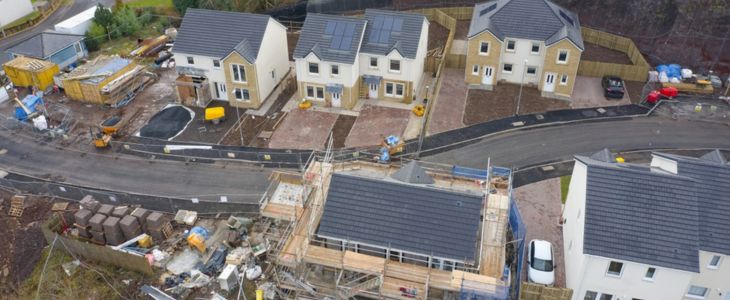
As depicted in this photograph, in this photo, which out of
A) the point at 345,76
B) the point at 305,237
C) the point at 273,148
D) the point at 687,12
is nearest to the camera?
the point at 305,237

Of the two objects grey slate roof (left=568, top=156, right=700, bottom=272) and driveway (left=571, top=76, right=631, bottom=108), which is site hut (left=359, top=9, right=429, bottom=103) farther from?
grey slate roof (left=568, top=156, right=700, bottom=272)

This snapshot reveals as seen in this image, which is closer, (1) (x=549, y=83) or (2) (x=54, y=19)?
(1) (x=549, y=83)

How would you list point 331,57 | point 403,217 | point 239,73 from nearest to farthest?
point 403,217
point 331,57
point 239,73

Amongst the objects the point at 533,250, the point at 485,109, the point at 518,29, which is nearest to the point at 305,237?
the point at 533,250

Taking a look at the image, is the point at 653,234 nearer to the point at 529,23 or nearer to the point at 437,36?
the point at 529,23

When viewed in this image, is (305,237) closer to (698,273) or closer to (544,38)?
(698,273)

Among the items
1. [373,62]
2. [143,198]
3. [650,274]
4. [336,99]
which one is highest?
[373,62]

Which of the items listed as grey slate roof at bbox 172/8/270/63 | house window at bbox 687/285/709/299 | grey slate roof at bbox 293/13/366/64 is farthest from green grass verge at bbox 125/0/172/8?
house window at bbox 687/285/709/299

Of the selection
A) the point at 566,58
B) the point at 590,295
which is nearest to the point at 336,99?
the point at 566,58
